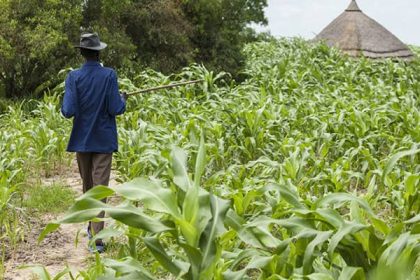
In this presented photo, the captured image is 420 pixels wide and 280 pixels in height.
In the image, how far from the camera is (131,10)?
40.9 ft

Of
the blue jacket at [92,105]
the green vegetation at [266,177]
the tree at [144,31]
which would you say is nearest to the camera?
the green vegetation at [266,177]

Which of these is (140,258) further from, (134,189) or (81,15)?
(81,15)

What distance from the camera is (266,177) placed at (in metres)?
5.70

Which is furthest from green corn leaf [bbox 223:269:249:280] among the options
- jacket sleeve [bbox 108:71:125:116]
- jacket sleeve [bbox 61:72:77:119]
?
jacket sleeve [bbox 61:72:77:119]

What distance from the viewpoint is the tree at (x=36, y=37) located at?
10867 mm

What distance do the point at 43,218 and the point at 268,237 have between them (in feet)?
11.1

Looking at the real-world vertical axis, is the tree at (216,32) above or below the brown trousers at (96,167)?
above

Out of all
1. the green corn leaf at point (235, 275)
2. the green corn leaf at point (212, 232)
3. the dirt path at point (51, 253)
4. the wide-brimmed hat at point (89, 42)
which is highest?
the wide-brimmed hat at point (89, 42)

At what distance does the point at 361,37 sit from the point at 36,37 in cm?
930

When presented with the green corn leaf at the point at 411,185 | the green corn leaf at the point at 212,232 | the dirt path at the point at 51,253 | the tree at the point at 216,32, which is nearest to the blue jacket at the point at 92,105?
the dirt path at the point at 51,253

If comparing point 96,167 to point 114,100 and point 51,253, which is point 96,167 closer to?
point 114,100

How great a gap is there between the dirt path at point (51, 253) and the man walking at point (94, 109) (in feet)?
0.76

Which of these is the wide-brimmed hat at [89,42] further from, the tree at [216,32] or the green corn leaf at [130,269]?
the tree at [216,32]

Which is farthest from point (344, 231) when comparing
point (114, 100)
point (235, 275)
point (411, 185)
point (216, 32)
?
point (216, 32)
